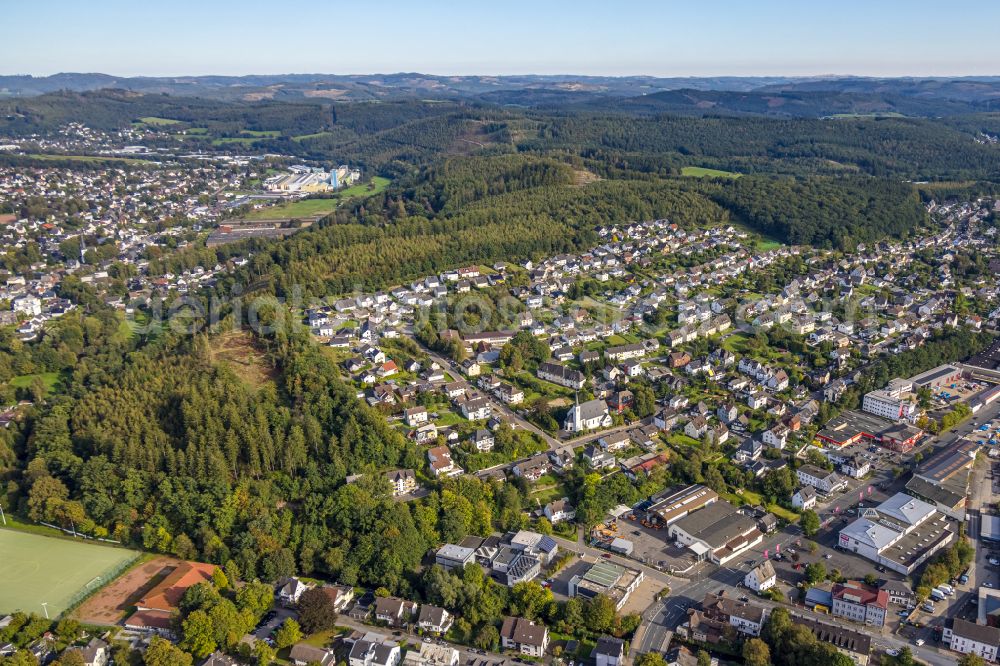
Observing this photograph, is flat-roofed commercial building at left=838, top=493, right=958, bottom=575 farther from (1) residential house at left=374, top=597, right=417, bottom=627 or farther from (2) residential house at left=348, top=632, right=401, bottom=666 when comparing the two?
(2) residential house at left=348, top=632, right=401, bottom=666

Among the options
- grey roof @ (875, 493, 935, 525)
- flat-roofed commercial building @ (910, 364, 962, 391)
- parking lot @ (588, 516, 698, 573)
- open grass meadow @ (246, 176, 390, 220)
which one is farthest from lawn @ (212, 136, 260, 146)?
grey roof @ (875, 493, 935, 525)

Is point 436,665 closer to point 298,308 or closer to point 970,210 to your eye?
point 298,308

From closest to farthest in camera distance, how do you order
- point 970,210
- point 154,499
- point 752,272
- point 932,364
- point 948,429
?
1. point 154,499
2. point 948,429
3. point 932,364
4. point 752,272
5. point 970,210

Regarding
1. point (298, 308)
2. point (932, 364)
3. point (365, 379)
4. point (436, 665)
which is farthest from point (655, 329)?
point (436, 665)

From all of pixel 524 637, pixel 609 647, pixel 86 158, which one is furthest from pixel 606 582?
pixel 86 158

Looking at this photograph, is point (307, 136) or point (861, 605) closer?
point (861, 605)

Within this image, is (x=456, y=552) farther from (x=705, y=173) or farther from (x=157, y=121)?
(x=157, y=121)
